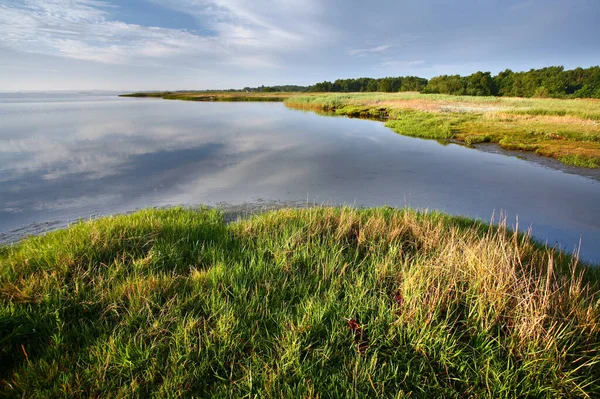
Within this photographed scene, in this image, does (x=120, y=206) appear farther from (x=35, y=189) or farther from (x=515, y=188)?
(x=515, y=188)

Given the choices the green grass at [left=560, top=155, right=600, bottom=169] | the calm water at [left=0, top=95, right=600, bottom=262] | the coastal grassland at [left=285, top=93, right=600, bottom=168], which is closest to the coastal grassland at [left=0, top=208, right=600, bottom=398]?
the calm water at [left=0, top=95, right=600, bottom=262]

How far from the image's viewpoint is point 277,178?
12.2 m

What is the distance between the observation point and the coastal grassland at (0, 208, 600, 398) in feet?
8.34

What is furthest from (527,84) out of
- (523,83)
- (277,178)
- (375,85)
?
(277,178)

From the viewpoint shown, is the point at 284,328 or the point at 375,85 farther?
the point at 375,85

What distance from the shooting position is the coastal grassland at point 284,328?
2.54m

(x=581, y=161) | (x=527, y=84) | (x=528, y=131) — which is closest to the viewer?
(x=581, y=161)

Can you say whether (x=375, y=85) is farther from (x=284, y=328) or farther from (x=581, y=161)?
(x=284, y=328)

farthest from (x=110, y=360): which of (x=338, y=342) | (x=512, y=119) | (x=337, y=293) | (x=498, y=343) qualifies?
(x=512, y=119)

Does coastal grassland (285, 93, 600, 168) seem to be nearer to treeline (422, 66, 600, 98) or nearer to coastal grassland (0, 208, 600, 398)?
coastal grassland (0, 208, 600, 398)

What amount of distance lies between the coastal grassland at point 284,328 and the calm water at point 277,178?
5073 mm

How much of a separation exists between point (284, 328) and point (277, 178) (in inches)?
371

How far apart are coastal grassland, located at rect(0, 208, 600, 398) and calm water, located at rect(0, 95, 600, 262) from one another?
507cm

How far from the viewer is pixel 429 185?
11797 millimetres
